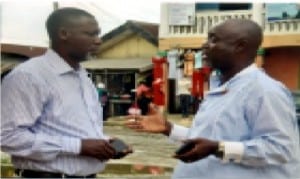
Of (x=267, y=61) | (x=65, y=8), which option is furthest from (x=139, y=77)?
(x=65, y=8)

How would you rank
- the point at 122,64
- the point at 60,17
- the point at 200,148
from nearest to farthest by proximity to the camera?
1. the point at 200,148
2. the point at 60,17
3. the point at 122,64

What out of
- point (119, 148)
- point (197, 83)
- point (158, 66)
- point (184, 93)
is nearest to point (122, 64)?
point (158, 66)

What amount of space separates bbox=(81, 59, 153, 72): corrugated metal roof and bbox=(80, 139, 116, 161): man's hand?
622 inches

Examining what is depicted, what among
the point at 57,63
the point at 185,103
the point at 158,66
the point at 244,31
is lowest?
the point at 185,103

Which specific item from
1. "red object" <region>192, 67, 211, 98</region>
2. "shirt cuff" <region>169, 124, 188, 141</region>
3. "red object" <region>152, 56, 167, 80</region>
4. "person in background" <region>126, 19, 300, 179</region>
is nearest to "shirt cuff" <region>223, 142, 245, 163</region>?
"person in background" <region>126, 19, 300, 179</region>

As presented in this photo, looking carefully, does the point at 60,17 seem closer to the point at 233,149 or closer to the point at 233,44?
the point at 233,44

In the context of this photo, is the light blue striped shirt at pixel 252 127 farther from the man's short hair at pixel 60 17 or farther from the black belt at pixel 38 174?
the man's short hair at pixel 60 17

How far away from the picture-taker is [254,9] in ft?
51.8

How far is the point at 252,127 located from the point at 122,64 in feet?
55.6

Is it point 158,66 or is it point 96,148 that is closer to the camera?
point 96,148

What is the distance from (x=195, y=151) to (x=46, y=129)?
1.91 ft

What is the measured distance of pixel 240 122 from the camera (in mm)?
2268

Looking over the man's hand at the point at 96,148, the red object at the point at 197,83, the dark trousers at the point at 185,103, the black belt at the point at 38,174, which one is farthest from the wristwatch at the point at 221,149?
the dark trousers at the point at 185,103

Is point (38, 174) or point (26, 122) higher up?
point (26, 122)
